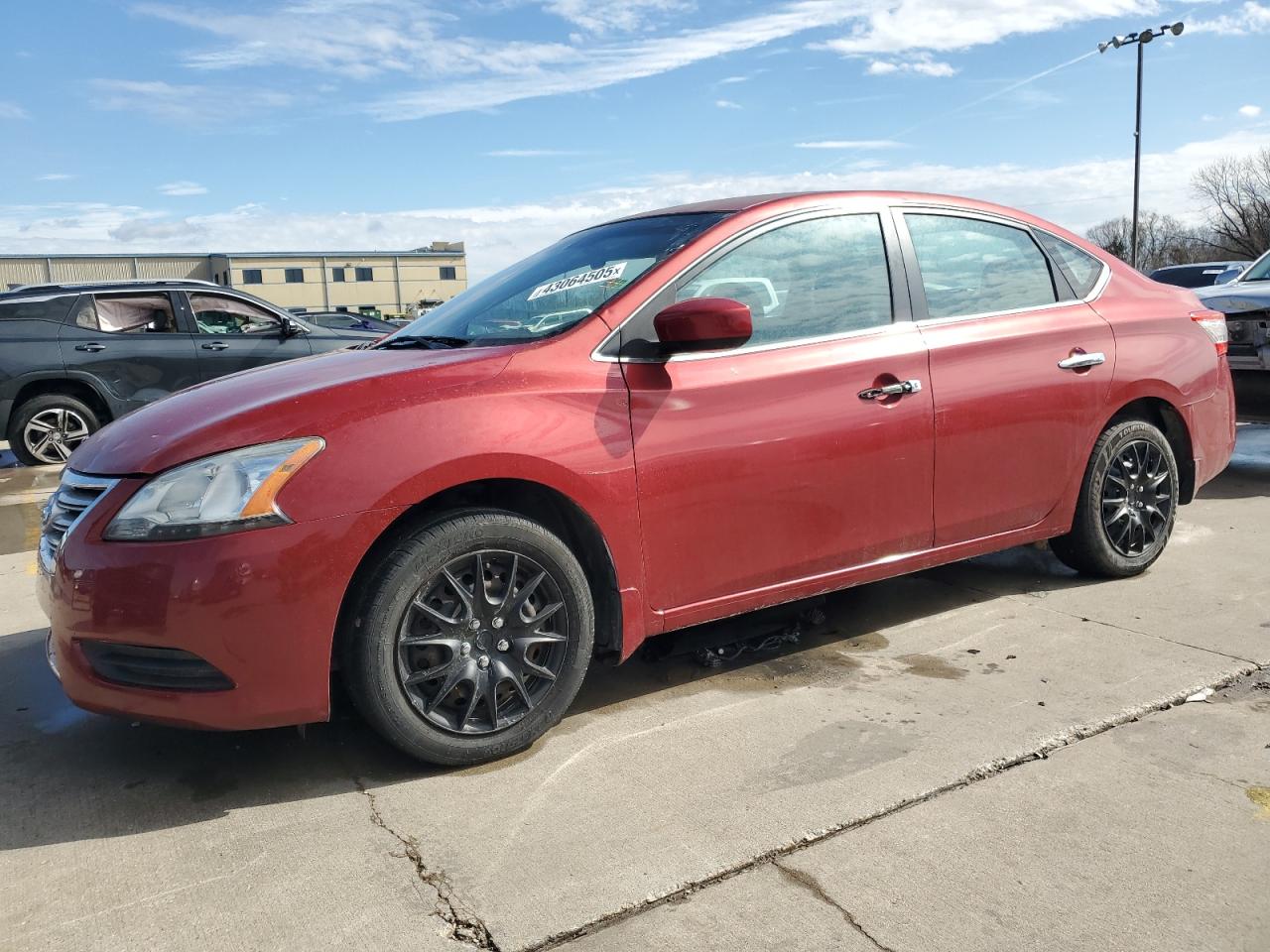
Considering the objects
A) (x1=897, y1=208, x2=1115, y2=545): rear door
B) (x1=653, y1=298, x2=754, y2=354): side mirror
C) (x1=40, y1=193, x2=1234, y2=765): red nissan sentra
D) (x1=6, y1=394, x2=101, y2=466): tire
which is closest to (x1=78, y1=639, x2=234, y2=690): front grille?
(x1=40, y1=193, x2=1234, y2=765): red nissan sentra

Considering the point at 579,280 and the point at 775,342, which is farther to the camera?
the point at 579,280

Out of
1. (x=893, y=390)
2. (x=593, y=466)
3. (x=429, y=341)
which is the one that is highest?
(x=429, y=341)

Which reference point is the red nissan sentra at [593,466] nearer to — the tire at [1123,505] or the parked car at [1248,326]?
the tire at [1123,505]

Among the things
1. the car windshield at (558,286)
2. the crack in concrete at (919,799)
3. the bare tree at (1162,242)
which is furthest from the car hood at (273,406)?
the bare tree at (1162,242)

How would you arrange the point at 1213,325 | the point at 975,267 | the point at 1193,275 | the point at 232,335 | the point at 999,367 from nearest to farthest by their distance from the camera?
the point at 999,367, the point at 975,267, the point at 1213,325, the point at 232,335, the point at 1193,275

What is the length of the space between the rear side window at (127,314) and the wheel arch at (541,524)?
8388mm

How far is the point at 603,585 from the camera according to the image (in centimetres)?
331

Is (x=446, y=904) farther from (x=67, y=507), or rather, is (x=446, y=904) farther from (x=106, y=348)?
(x=106, y=348)

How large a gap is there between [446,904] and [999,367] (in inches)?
111

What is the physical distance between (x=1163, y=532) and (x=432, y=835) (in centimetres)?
364

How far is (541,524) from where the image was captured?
10.5 feet

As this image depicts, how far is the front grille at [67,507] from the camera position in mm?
2924

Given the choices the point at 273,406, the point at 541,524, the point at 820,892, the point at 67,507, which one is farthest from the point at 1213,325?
the point at 67,507

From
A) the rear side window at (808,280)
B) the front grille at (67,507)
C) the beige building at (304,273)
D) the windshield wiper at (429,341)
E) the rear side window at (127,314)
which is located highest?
the beige building at (304,273)
